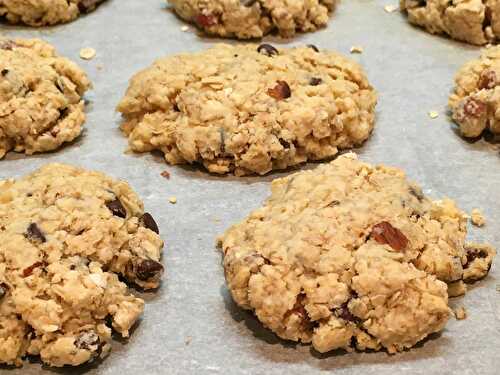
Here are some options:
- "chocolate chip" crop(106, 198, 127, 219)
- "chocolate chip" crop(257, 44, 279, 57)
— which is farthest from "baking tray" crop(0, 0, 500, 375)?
"chocolate chip" crop(257, 44, 279, 57)

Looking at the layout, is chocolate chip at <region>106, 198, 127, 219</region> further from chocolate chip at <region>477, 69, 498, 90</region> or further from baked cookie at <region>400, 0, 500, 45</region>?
baked cookie at <region>400, 0, 500, 45</region>

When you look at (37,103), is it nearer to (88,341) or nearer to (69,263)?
(69,263)

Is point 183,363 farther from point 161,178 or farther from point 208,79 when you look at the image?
point 208,79

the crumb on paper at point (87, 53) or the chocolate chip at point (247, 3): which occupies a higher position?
the chocolate chip at point (247, 3)

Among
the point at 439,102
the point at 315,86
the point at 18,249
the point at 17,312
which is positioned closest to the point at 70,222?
the point at 18,249

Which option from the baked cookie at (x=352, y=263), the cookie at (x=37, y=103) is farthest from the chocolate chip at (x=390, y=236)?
the cookie at (x=37, y=103)

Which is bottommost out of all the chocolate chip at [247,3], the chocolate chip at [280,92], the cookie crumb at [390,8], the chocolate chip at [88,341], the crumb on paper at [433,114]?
the chocolate chip at [88,341]

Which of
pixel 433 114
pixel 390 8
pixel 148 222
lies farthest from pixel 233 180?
pixel 390 8

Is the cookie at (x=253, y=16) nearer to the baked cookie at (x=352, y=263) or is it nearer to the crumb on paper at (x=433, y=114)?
the crumb on paper at (x=433, y=114)
